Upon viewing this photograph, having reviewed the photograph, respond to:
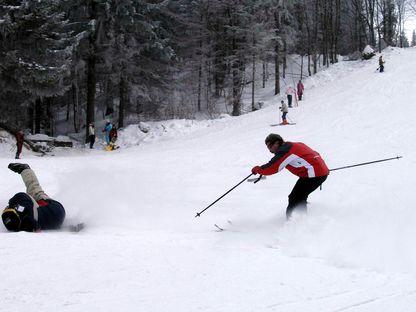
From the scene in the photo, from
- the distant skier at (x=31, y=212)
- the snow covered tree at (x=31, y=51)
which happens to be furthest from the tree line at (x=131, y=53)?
the distant skier at (x=31, y=212)

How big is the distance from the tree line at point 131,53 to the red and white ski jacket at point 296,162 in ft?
55.9

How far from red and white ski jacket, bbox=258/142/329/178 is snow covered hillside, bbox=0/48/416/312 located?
630mm

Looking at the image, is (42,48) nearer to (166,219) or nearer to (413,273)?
(166,219)

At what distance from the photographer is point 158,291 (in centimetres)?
391

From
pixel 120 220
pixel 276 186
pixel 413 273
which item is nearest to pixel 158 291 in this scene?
pixel 413 273

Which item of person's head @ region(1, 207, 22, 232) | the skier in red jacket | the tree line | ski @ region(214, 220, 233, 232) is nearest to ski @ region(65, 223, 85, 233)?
person's head @ region(1, 207, 22, 232)

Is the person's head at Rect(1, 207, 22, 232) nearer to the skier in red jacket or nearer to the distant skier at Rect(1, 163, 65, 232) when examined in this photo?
the distant skier at Rect(1, 163, 65, 232)

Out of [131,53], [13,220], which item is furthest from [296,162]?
[131,53]

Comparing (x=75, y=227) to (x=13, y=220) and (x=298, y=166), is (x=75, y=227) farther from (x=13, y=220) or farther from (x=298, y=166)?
(x=298, y=166)

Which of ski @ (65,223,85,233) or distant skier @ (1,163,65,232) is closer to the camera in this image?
distant skier @ (1,163,65,232)

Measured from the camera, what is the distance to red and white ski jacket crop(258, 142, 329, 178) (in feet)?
21.3

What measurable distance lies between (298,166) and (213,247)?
191cm

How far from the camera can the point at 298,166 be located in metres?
6.59

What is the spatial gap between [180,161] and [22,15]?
1108 cm
